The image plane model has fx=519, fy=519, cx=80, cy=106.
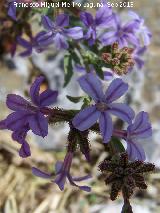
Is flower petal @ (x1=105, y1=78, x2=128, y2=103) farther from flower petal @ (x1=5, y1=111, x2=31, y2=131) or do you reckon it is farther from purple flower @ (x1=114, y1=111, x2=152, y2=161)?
flower petal @ (x1=5, y1=111, x2=31, y2=131)

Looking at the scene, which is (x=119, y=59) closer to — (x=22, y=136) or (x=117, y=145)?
(x=117, y=145)

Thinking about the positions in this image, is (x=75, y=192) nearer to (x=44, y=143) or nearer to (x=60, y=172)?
(x=44, y=143)

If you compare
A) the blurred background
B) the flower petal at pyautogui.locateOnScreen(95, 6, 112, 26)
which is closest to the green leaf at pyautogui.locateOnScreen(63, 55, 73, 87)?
the flower petal at pyautogui.locateOnScreen(95, 6, 112, 26)

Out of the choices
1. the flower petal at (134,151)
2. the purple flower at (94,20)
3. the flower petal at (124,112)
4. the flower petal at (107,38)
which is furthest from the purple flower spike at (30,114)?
the flower petal at (107,38)

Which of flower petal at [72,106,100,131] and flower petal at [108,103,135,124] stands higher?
flower petal at [108,103,135,124]

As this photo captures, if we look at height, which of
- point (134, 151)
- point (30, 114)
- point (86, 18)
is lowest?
point (134, 151)

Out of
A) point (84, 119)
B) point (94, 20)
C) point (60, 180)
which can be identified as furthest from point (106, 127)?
point (94, 20)

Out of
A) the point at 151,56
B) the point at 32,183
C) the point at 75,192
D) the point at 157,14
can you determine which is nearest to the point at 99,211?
the point at 75,192
